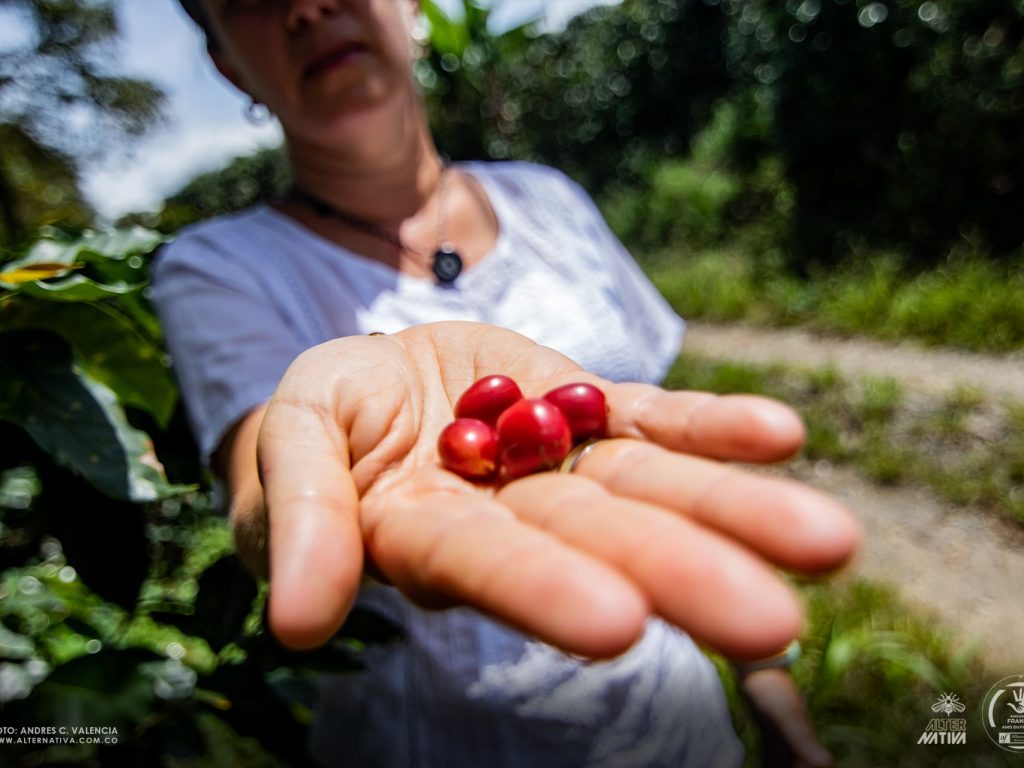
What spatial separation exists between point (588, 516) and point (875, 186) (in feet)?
13.7

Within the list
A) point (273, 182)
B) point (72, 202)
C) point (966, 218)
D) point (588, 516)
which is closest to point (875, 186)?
point (966, 218)

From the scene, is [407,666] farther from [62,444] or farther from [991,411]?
[991,411]

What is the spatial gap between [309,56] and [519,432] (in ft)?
1.82

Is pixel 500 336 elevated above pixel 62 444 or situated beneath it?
elevated above

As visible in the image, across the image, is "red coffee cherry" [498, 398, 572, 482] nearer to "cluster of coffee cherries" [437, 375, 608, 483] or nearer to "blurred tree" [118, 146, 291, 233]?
"cluster of coffee cherries" [437, 375, 608, 483]

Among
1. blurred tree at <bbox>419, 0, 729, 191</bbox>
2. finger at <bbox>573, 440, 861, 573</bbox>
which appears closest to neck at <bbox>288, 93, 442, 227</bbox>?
finger at <bbox>573, 440, 861, 573</bbox>

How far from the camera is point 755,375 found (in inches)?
90.1

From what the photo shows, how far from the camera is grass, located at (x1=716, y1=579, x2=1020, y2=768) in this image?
5.08ft

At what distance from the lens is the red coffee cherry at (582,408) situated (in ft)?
2.26

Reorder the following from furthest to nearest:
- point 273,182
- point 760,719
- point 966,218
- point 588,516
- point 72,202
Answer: point 966,218 < point 273,182 < point 72,202 < point 760,719 < point 588,516

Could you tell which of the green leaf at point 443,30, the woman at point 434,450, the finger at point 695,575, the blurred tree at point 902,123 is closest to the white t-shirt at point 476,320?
the woman at point 434,450

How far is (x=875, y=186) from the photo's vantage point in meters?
4.16

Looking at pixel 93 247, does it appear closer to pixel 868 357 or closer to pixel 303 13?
pixel 303 13

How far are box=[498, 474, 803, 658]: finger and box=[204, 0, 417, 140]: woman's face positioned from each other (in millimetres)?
637
